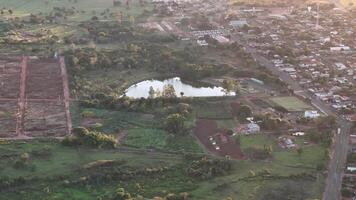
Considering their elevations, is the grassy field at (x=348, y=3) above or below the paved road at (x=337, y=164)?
above

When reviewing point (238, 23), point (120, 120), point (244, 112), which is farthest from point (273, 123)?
point (238, 23)

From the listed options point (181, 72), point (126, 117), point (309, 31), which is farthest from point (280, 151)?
point (309, 31)

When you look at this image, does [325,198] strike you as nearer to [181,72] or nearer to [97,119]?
[97,119]

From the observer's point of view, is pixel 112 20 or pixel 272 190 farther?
pixel 112 20

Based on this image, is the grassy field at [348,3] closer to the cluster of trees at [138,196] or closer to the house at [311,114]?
the house at [311,114]

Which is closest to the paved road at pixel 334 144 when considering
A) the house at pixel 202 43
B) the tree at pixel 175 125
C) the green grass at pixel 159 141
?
the green grass at pixel 159 141

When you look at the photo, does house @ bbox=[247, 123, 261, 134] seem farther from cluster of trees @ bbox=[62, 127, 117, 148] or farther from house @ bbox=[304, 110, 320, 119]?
cluster of trees @ bbox=[62, 127, 117, 148]

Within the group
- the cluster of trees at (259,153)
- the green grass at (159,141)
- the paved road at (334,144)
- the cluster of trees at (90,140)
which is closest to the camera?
the paved road at (334,144)
